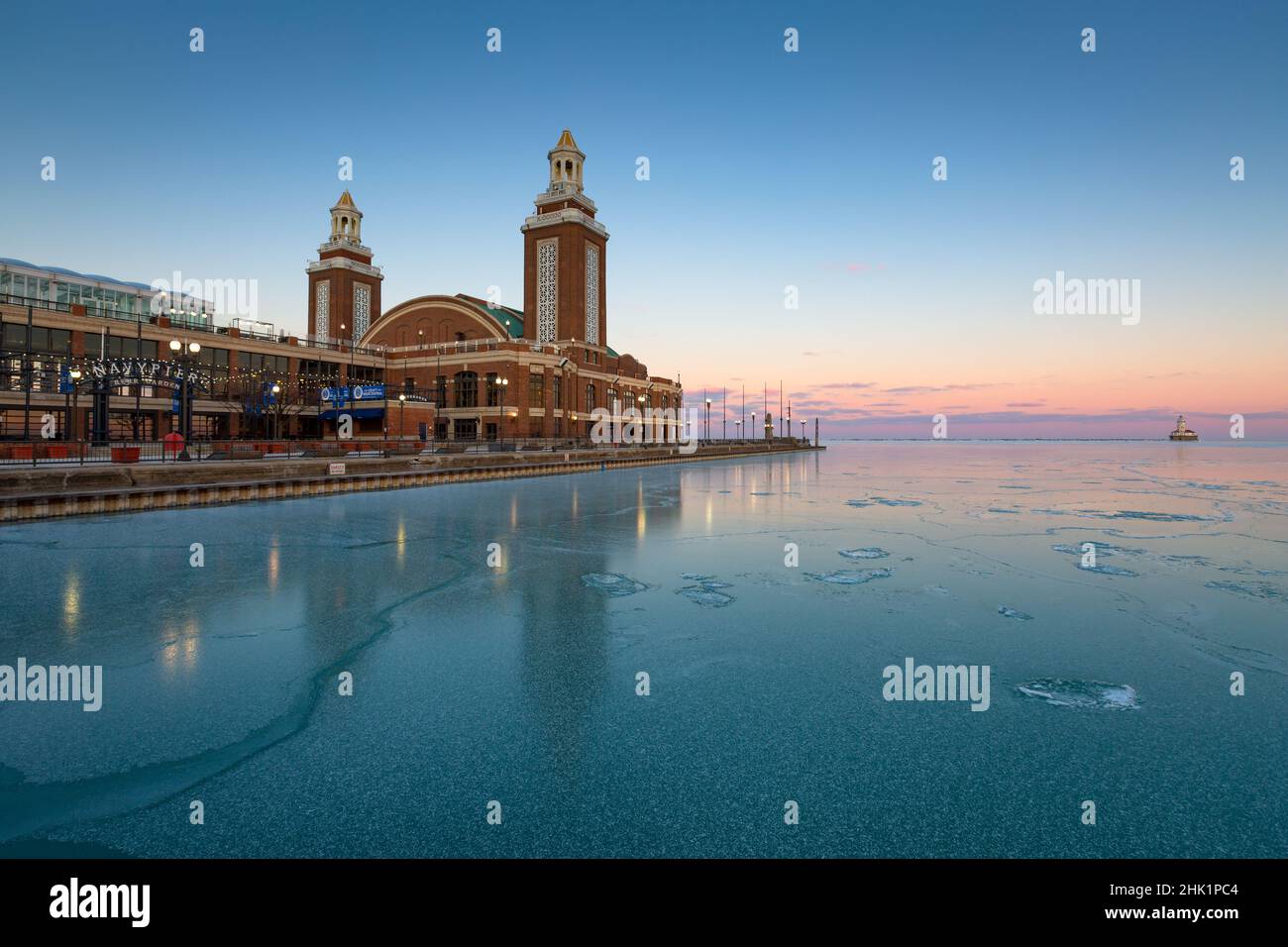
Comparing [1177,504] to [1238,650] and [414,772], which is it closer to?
[1238,650]

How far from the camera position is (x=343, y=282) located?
103812mm

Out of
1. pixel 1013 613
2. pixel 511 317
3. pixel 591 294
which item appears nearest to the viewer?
pixel 1013 613

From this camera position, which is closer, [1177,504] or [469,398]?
[1177,504]

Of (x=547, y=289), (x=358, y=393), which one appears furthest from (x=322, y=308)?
(x=358, y=393)

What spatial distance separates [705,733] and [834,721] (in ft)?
4.81

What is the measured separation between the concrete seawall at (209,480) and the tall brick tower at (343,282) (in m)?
67.5

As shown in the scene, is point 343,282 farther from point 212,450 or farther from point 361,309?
point 212,450

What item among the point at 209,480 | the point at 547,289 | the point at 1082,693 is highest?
the point at 547,289

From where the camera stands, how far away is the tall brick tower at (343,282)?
340ft

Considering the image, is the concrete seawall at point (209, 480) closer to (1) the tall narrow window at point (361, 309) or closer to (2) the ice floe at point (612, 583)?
(2) the ice floe at point (612, 583)

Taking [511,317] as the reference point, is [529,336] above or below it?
below

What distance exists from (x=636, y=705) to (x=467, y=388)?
253 feet
